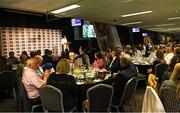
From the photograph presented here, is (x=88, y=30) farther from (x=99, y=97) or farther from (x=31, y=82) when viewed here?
(x=99, y=97)

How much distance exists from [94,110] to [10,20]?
376 inches

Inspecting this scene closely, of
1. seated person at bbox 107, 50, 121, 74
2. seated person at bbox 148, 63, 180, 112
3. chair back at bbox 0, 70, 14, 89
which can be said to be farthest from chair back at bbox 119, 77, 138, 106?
chair back at bbox 0, 70, 14, 89

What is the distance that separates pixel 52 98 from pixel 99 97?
0.71 meters

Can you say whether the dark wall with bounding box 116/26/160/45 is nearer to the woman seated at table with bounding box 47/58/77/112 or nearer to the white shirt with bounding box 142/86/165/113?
the woman seated at table with bounding box 47/58/77/112

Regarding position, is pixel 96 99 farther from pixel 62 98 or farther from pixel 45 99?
pixel 45 99

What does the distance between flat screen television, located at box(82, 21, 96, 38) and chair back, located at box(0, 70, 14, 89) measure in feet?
35.6

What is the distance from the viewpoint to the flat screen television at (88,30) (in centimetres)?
1825

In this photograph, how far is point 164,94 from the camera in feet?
10.9

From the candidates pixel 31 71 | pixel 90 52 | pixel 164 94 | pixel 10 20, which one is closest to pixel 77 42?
pixel 90 52

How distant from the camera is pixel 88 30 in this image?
60.6ft

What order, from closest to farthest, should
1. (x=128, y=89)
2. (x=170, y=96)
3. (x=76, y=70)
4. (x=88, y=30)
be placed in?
1. (x=170, y=96)
2. (x=128, y=89)
3. (x=76, y=70)
4. (x=88, y=30)

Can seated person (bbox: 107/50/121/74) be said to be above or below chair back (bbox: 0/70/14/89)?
above

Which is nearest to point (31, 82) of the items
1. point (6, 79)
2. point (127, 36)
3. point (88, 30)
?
point (6, 79)

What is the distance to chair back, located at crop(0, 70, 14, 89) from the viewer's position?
24.3ft
